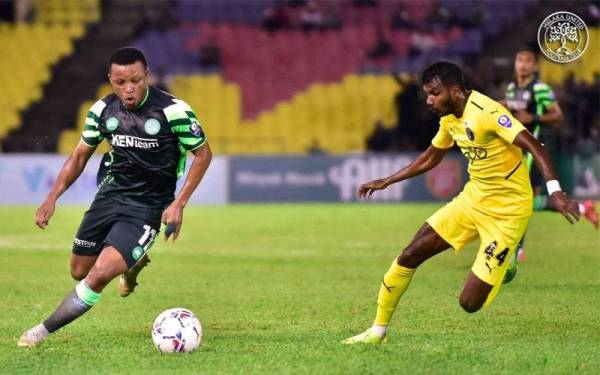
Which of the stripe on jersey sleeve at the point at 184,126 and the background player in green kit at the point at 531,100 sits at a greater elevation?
the stripe on jersey sleeve at the point at 184,126

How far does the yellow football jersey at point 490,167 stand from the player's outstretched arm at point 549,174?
28cm

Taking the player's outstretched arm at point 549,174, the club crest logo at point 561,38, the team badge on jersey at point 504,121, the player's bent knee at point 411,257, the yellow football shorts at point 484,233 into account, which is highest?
the team badge on jersey at point 504,121

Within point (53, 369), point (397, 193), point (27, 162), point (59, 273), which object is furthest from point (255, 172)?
point (53, 369)

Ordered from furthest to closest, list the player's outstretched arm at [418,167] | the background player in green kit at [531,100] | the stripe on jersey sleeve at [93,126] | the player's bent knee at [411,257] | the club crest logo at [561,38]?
1. the background player in green kit at [531,100]
2. the club crest logo at [561,38]
3. the player's outstretched arm at [418,167]
4. the stripe on jersey sleeve at [93,126]
5. the player's bent knee at [411,257]

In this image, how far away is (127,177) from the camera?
324 inches

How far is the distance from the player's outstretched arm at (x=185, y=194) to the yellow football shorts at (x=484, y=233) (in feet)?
5.45

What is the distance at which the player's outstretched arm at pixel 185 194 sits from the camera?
7535 mm

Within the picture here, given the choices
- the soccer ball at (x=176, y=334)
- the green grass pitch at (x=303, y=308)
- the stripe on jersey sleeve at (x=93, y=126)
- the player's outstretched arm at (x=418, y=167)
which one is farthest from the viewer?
the player's outstretched arm at (x=418, y=167)

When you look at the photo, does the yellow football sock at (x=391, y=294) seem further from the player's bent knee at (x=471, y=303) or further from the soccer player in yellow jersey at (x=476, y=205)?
the player's bent knee at (x=471, y=303)

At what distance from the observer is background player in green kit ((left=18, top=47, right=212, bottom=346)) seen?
762cm

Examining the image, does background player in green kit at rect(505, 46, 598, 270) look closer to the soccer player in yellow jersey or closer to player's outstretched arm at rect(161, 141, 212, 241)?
the soccer player in yellow jersey

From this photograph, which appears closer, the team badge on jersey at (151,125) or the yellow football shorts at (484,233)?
the yellow football shorts at (484,233)

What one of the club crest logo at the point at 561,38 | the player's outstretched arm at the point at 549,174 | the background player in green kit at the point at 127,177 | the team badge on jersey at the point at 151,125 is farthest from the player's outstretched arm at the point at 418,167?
the club crest logo at the point at 561,38

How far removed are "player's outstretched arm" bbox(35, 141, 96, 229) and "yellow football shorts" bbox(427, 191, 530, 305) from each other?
255cm
